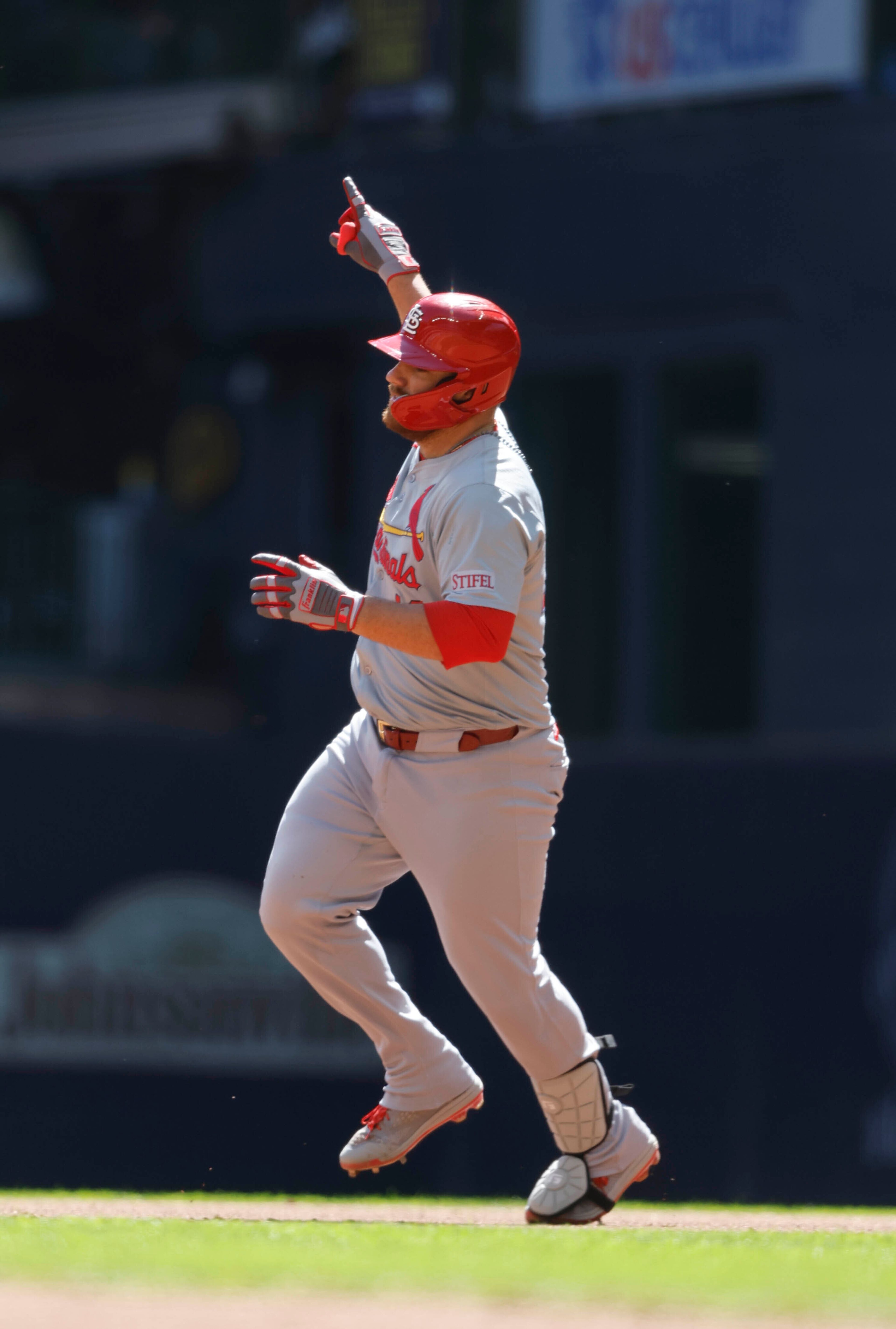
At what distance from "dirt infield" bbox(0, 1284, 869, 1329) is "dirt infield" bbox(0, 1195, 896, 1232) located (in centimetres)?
112

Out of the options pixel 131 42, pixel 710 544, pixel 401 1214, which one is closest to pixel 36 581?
pixel 131 42

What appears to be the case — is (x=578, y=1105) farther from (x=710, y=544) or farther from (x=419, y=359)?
(x=710, y=544)

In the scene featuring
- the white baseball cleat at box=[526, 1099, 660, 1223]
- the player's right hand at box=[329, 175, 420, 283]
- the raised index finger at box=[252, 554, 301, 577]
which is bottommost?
the white baseball cleat at box=[526, 1099, 660, 1223]

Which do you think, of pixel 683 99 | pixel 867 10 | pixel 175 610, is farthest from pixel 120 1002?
pixel 867 10

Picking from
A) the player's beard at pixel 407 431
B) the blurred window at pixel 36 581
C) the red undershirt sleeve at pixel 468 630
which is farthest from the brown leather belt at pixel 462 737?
the blurred window at pixel 36 581

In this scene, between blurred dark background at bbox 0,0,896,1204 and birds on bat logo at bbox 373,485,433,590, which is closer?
birds on bat logo at bbox 373,485,433,590

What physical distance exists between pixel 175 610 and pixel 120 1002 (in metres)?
2.98

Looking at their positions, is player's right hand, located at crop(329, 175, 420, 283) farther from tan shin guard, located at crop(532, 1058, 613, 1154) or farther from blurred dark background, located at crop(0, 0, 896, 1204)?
blurred dark background, located at crop(0, 0, 896, 1204)

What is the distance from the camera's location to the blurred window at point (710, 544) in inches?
408

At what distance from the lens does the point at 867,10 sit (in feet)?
33.5

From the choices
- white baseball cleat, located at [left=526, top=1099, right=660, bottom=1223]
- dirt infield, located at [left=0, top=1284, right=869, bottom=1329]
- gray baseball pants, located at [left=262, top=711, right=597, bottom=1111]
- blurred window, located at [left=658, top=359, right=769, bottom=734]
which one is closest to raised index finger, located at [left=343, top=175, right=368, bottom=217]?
gray baseball pants, located at [left=262, top=711, right=597, bottom=1111]

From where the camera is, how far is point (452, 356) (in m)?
4.36

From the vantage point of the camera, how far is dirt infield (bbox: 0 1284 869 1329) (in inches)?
138

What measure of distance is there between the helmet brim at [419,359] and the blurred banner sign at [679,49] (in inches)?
263
